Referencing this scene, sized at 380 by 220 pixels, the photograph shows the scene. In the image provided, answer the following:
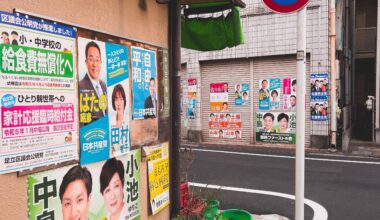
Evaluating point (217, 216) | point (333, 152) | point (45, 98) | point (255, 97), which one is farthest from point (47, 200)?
point (255, 97)

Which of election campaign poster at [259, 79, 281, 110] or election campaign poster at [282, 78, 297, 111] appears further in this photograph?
election campaign poster at [259, 79, 281, 110]

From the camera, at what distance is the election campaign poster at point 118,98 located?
3928 mm

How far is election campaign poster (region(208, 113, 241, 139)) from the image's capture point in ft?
54.3

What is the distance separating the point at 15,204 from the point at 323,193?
22.7 ft

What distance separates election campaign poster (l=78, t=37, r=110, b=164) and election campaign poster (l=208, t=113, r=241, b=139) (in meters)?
13.0

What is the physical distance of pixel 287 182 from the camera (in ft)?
30.1

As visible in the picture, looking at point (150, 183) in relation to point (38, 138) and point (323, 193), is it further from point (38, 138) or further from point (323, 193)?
point (323, 193)

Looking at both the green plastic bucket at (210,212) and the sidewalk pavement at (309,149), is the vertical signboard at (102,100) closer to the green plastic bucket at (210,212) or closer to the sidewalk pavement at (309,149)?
the green plastic bucket at (210,212)

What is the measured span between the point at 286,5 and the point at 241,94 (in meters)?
12.3

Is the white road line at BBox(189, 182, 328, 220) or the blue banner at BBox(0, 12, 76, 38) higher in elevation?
the blue banner at BBox(0, 12, 76, 38)

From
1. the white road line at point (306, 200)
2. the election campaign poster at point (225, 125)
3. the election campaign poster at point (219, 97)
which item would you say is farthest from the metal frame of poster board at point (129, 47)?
the election campaign poster at point (219, 97)

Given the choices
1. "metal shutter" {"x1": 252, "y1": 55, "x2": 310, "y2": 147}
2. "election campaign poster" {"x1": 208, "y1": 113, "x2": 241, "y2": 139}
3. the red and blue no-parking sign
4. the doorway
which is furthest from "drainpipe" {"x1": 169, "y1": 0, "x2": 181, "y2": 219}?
the doorway

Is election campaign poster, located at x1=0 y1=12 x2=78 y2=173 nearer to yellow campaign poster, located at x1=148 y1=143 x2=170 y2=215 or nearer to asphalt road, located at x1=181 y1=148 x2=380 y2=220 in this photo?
yellow campaign poster, located at x1=148 y1=143 x2=170 y2=215

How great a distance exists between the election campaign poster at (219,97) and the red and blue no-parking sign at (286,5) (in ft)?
41.0
